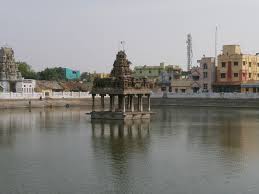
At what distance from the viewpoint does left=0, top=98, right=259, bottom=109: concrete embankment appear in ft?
234

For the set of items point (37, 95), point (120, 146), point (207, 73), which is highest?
point (207, 73)

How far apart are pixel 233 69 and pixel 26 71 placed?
5271 cm

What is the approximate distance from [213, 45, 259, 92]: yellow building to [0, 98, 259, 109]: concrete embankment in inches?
353

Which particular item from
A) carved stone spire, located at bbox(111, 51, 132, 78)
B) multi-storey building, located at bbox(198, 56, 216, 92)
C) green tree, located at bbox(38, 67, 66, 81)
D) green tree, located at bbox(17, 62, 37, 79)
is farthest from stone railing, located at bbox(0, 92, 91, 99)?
green tree, located at bbox(38, 67, 66, 81)

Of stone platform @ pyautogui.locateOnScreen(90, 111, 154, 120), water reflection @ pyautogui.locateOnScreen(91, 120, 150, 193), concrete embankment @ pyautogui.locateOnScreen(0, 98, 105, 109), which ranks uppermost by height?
concrete embankment @ pyautogui.locateOnScreen(0, 98, 105, 109)

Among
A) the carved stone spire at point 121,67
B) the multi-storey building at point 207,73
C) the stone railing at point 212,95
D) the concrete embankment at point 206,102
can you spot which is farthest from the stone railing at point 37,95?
the carved stone spire at point 121,67

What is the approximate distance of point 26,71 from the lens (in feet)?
392

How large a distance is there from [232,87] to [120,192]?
72.4 meters

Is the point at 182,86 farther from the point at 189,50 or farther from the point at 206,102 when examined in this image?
the point at 189,50

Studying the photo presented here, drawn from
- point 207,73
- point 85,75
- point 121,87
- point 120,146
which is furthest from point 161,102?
point 85,75

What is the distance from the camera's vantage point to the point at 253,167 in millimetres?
22984

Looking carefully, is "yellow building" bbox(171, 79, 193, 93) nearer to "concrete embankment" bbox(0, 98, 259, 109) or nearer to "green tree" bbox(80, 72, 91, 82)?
"concrete embankment" bbox(0, 98, 259, 109)

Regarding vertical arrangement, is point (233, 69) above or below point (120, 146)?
above

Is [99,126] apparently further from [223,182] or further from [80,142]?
[223,182]
